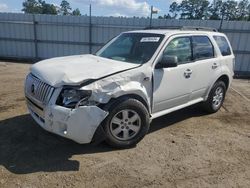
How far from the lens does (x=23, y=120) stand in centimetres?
486

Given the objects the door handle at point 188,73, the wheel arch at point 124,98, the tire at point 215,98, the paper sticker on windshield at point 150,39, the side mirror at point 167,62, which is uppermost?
the paper sticker on windshield at point 150,39

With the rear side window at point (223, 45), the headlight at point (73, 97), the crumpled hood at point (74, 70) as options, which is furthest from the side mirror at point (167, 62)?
the rear side window at point (223, 45)

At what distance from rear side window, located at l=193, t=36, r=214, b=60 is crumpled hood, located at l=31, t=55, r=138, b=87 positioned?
158 cm

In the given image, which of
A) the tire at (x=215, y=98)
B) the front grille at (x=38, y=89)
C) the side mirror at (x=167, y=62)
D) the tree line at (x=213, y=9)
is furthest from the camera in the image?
A: the tree line at (x=213, y=9)

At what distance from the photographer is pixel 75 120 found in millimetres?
3287

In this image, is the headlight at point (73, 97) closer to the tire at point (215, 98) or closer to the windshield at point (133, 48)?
the windshield at point (133, 48)

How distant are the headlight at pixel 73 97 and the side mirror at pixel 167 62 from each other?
1351 mm

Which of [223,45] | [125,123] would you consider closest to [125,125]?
[125,123]

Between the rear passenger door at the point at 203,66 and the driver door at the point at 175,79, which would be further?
the rear passenger door at the point at 203,66

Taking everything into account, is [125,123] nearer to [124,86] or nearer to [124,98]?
[124,98]

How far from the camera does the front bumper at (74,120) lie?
10.7ft

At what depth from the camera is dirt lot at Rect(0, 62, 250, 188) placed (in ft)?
10.5

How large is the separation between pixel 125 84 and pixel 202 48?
223 centimetres

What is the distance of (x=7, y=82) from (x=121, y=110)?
5.61m
